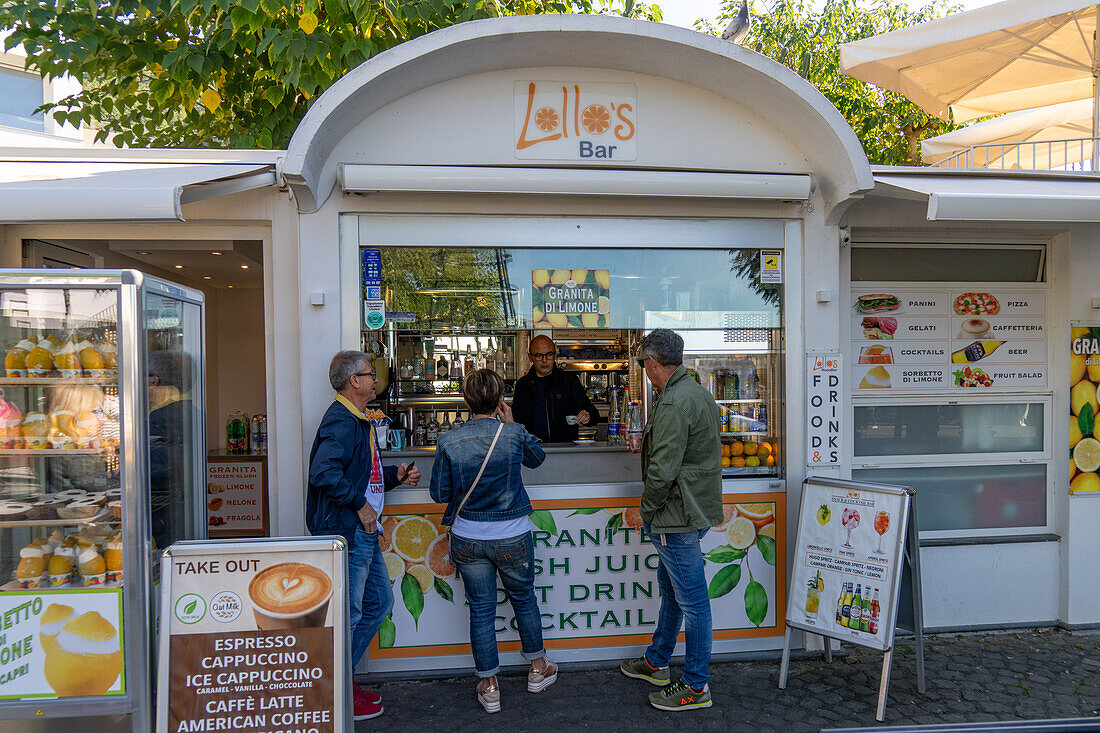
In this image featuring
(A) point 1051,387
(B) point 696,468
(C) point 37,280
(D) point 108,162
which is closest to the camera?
→ (C) point 37,280

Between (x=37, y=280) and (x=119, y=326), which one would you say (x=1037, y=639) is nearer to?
(x=119, y=326)

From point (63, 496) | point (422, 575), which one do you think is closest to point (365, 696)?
point (422, 575)

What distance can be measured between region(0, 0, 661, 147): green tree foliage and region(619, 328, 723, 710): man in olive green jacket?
3727mm

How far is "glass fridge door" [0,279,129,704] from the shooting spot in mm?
3039

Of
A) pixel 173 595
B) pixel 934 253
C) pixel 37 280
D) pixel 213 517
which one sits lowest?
pixel 213 517

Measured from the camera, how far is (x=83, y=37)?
18.4ft

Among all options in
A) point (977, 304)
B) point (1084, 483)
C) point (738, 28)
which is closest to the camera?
point (738, 28)

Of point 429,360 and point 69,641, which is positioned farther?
point 429,360

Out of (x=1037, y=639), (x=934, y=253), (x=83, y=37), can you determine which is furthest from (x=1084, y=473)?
(x=83, y=37)

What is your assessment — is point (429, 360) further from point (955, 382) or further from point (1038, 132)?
point (1038, 132)

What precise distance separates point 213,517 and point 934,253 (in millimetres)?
6346

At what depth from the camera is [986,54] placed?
5781 mm

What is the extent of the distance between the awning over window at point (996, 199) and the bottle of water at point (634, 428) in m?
1.98

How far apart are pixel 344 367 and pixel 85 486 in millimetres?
1338
